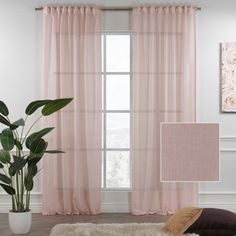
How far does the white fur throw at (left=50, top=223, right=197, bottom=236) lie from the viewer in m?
3.11

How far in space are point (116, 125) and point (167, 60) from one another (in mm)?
1057

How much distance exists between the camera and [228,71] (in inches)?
216

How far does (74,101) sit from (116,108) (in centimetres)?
57

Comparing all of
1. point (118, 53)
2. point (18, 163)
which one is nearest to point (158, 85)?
point (118, 53)

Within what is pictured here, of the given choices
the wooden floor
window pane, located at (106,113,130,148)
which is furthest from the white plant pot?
window pane, located at (106,113,130,148)

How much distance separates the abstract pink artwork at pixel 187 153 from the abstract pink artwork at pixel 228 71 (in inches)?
100

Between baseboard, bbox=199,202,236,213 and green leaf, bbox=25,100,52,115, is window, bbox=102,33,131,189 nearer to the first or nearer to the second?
baseboard, bbox=199,202,236,213

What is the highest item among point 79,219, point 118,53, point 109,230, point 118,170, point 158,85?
point 118,53

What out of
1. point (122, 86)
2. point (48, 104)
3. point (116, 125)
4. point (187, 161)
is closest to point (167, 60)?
point (122, 86)

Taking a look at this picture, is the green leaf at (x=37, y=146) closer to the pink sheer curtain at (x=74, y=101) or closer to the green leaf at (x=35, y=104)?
the green leaf at (x=35, y=104)

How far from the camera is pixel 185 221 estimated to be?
311cm

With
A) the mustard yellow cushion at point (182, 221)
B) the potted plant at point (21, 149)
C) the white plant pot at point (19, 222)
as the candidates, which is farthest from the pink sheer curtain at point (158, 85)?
the mustard yellow cushion at point (182, 221)

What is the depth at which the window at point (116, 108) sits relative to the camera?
5.59 metres

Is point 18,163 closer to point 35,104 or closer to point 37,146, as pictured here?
point 37,146
